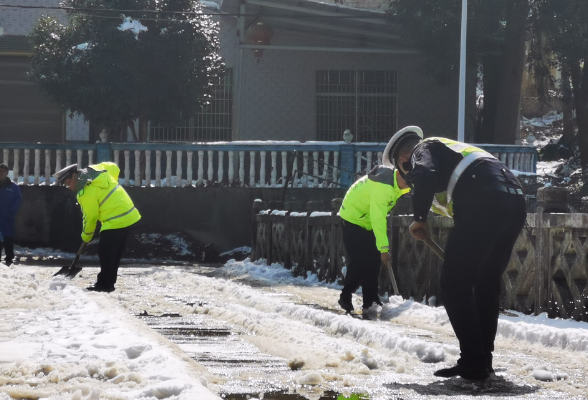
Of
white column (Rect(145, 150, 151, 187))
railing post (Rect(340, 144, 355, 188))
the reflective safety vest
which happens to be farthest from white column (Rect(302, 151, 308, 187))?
the reflective safety vest

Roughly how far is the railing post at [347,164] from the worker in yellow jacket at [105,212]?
9.08 metres

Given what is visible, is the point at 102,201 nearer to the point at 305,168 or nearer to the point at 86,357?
the point at 86,357

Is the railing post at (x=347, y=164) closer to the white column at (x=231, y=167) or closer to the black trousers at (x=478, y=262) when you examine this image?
the white column at (x=231, y=167)

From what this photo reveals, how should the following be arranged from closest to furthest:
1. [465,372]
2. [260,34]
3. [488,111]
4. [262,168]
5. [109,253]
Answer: [465,372], [109,253], [262,168], [260,34], [488,111]

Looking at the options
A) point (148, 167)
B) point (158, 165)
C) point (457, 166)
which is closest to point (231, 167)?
point (158, 165)

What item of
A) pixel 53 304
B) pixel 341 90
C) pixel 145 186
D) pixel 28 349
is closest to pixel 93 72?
pixel 145 186

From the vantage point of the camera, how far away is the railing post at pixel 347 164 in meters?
21.2

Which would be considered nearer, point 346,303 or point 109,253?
point 346,303

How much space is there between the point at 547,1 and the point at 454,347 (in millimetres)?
16839

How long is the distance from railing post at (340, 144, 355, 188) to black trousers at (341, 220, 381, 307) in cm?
1041

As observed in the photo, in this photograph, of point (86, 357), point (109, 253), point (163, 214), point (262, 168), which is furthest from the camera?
point (163, 214)

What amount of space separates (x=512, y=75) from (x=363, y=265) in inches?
540

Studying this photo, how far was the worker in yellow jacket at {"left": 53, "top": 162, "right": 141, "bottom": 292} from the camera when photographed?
40.4ft

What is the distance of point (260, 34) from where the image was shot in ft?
79.6
